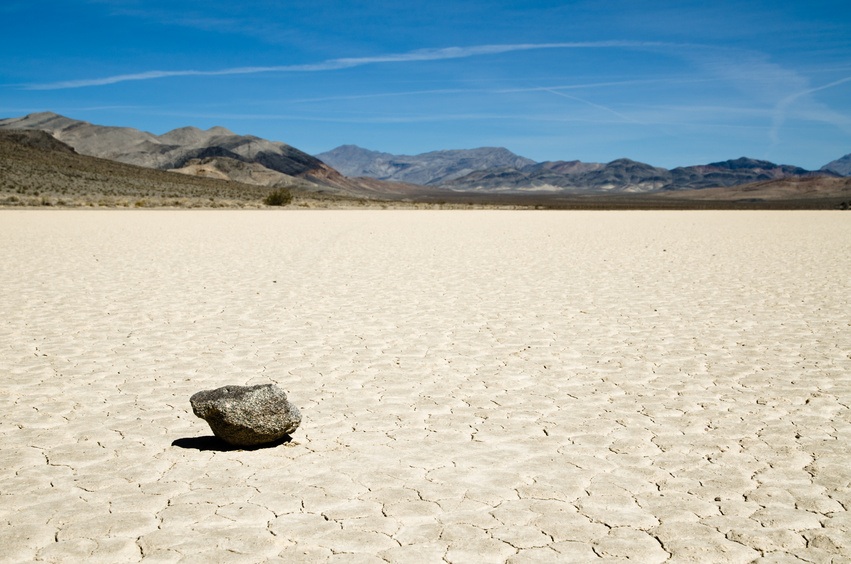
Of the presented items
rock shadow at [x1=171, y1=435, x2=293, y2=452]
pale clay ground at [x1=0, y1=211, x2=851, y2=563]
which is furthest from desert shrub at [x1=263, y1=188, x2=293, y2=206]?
rock shadow at [x1=171, y1=435, x2=293, y2=452]

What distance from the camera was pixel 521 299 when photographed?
32.9ft

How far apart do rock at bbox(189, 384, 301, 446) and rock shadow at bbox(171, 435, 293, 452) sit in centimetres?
4

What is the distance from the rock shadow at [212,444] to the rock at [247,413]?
0.04 meters

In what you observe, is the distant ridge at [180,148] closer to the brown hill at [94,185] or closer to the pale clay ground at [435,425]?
the brown hill at [94,185]

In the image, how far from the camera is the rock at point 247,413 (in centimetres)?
406

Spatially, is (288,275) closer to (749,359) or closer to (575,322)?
(575,322)

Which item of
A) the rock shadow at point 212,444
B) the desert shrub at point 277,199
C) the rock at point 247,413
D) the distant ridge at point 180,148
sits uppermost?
the distant ridge at point 180,148

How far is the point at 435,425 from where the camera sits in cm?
462

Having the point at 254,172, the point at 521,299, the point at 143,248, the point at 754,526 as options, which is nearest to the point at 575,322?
the point at 521,299

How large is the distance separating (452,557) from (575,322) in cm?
552

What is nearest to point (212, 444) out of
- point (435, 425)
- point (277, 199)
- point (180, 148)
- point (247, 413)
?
point (247, 413)

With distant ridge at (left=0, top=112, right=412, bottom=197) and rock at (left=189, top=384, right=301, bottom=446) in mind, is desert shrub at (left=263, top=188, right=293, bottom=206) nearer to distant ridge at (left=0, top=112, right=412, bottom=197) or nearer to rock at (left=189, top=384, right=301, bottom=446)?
rock at (left=189, top=384, right=301, bottom=446)

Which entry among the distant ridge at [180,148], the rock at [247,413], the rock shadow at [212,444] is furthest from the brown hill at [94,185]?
the distant ridge at [180,148]

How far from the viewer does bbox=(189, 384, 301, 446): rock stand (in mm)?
4062
